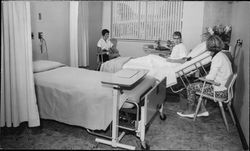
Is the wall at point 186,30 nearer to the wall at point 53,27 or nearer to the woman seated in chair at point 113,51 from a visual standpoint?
the woman seated in chair at point 113,51

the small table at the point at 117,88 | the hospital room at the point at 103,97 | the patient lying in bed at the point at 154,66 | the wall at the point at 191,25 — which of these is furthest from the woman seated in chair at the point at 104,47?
the small table at the point at 117,88

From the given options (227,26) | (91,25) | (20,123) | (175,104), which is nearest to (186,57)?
(175,104)

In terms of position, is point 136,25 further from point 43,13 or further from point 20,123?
point 20,123

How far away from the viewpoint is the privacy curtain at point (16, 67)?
6.47 ft

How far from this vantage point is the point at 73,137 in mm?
2197

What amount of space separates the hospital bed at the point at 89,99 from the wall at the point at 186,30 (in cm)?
216

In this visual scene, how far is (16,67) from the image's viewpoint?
2072mm

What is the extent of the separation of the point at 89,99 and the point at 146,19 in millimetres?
2587

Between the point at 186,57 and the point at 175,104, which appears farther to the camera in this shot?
the point at 186,57

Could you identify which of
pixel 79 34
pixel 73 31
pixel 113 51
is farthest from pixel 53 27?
pixel 113 51

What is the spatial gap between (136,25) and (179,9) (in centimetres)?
82

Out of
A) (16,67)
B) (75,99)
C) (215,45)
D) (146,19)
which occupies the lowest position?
(75,99)

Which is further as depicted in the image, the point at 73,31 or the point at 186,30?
the point at 186,30

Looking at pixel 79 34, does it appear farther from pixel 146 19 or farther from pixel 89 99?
pixel 89 99
